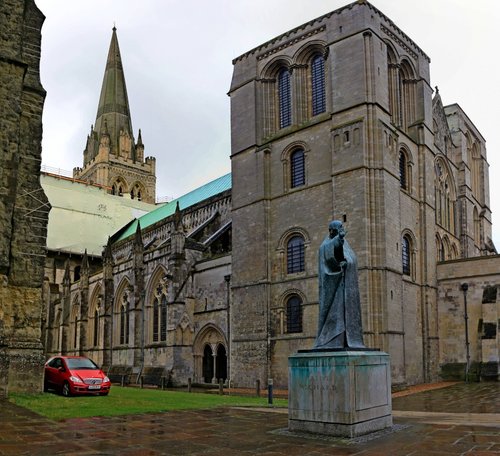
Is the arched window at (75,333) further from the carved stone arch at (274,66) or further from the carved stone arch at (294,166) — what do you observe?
the carved stone arch at (274,66)

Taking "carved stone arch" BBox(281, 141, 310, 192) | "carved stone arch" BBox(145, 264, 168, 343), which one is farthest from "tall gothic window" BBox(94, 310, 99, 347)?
"carved stone arch" BBox(281, 141, 310, 192)

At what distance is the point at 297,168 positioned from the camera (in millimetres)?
29766

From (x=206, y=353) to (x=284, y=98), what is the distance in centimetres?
1509

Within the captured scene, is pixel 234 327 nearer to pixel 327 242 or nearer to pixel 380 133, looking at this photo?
pixel 380 133

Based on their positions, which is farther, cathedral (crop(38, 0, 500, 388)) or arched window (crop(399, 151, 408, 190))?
arched window (crop(399, 151, 408, 190))

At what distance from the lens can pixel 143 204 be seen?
68062mm

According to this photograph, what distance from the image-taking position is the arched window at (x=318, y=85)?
29578mm

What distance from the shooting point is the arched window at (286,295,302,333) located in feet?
90.8

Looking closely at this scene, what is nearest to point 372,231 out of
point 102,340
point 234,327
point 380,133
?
point 380,133

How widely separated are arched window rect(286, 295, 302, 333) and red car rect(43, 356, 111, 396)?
447 inches

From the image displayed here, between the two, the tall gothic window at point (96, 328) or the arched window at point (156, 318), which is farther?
the tall gothic window at point (96, 328)

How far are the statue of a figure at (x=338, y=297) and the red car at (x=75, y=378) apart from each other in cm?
1050

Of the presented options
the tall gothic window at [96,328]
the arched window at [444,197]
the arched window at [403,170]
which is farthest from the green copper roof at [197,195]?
the arched window at [444,197]

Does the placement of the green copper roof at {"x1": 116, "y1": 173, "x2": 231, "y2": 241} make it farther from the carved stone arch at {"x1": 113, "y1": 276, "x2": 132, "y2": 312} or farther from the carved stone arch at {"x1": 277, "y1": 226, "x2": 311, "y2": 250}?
the carved stone arch at {"x1": 277, "y1": 226, "x2": 311, "y2": 250}
